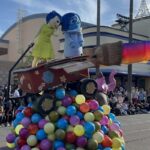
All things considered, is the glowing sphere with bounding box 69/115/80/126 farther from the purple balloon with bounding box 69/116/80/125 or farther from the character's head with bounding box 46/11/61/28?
the character's head with bounding box 46/11/61/28

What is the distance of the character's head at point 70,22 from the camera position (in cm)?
727

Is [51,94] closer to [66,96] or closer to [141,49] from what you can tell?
[66,96]

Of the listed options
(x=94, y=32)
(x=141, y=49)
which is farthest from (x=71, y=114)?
(x=94, y=32)

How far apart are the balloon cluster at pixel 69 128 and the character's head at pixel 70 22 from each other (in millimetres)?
1312

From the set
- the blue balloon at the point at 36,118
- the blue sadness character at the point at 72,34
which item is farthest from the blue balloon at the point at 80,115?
the blue sadness character at the point at 72,34

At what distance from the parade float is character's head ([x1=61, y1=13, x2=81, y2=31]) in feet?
2.81

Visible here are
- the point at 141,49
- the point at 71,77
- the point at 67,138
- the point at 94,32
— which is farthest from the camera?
the point at 94,32

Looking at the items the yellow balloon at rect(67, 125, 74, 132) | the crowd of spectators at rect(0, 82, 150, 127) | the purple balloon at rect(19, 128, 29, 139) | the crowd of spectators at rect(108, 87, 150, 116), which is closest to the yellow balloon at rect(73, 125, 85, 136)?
the yellow balloon at rect(67, 125, 74, 132)

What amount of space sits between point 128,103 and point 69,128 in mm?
14609

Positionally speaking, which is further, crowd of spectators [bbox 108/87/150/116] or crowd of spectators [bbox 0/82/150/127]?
crowd of spectators [bbox 108/87/150/116]

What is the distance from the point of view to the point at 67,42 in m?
7.32

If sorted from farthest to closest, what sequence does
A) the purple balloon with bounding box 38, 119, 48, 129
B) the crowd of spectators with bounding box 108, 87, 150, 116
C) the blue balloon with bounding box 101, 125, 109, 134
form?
the crowd of spectators with bounding box 108, 87, 150, 116, the blue balloon with bounding box 101, 125, 109, 134, the purple balloon with bounding box 38, 119, 48, 129

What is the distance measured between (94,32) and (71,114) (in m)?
23.7

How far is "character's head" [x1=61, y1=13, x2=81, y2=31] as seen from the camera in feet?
23.9
